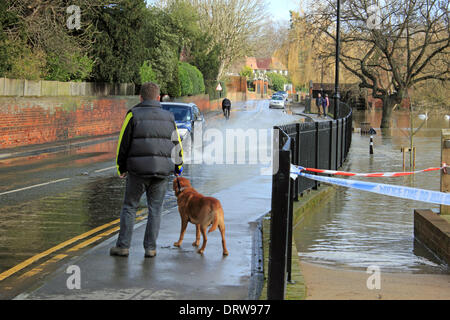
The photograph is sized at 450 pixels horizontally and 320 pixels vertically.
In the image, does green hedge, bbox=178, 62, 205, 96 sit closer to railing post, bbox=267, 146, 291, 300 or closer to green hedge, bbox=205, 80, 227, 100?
green hedge, bbox=205, 80, 227, 100

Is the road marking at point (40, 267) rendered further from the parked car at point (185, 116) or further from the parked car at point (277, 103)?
the parked car at point (277, 103)

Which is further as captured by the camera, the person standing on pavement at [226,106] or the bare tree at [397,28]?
the person standing on pavement at [226,106]

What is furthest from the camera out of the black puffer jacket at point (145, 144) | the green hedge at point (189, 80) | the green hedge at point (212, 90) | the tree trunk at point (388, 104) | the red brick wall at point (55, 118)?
the green hedge at point (212, 90)

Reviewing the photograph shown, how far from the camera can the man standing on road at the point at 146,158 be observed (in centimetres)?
788

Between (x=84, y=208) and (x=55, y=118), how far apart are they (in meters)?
17.6

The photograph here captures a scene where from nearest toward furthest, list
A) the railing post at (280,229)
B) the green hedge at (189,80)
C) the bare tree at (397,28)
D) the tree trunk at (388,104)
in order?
the railing post at (280,229) → the bare tree at (397,28) → the tree trunk at (388,104) → the green hedge at (189,80)

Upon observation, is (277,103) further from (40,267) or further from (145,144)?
(40,267)

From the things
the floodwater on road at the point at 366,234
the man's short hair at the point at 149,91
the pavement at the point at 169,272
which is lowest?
the floodwater on road at the point at 366,234

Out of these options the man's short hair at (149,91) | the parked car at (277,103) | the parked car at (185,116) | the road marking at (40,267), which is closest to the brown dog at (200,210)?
the man's short hair at (149,91)

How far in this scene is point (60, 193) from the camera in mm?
14000

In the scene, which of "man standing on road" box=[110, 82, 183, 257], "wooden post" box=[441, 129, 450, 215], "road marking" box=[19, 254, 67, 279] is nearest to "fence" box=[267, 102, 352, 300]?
"man standing on road" box=[110, 82, 183, 257]

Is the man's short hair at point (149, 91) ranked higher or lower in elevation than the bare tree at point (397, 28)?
lower

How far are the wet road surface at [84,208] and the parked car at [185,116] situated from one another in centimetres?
287
